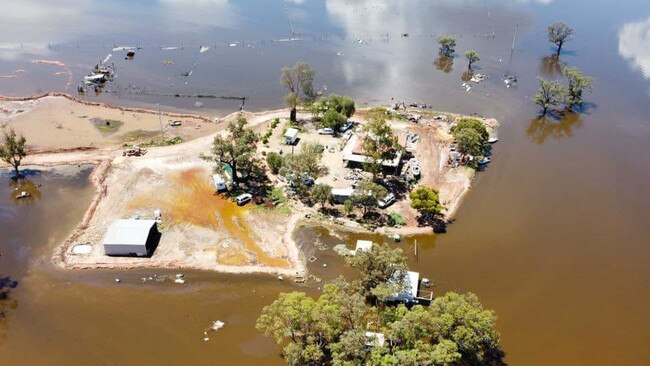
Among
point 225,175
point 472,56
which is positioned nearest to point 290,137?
point 225,175

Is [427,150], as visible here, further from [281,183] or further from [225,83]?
[225,83]

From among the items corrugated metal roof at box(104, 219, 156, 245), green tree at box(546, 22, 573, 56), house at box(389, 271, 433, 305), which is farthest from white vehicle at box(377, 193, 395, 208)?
green tree at box(546, 22, 573, 56)

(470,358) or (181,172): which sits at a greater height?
(181,172)

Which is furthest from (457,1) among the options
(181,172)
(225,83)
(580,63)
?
(181,172)

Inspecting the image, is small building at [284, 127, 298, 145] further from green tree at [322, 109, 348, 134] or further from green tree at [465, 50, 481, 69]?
green tree at [465, 50, 481, 69]

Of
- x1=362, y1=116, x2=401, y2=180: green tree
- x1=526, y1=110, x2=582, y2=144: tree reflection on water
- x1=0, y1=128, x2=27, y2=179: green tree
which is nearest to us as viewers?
x1=0, y1=128, x2=27, y2=179: green tree

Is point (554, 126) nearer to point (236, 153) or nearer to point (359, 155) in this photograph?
point (359, 155)
